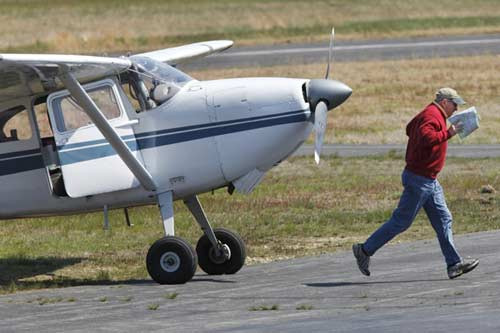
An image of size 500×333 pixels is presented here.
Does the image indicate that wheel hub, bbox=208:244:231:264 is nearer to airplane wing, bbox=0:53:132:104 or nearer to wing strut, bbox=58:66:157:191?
wing strut, bbox=58:66:157:191

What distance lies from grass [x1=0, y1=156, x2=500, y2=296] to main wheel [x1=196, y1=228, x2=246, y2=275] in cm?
76

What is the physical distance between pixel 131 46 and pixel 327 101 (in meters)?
47.7

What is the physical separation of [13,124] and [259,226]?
4876mm

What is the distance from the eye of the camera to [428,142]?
11.8 meters

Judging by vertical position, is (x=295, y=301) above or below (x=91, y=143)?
below

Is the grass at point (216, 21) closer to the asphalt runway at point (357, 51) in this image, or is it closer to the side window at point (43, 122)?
the asphalt runway at point (357, 51)

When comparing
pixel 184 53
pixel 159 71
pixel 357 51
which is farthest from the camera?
pixel 357 51

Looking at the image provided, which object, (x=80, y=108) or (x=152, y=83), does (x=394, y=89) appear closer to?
(x=152, y=83)

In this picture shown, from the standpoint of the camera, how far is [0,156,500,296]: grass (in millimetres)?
15039

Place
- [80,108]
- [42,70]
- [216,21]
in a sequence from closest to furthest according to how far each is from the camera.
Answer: [42,70] → [80,108] → [216,21]

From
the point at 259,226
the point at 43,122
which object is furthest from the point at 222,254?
the point at 259,226

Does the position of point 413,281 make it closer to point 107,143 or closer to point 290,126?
point 290,126

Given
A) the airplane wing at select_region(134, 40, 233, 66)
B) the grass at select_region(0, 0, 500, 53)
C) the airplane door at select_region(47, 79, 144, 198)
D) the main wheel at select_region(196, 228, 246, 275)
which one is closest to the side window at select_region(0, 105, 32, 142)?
the airplane door at select_region(47, 79, 144, 198)

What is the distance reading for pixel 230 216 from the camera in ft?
60.6
